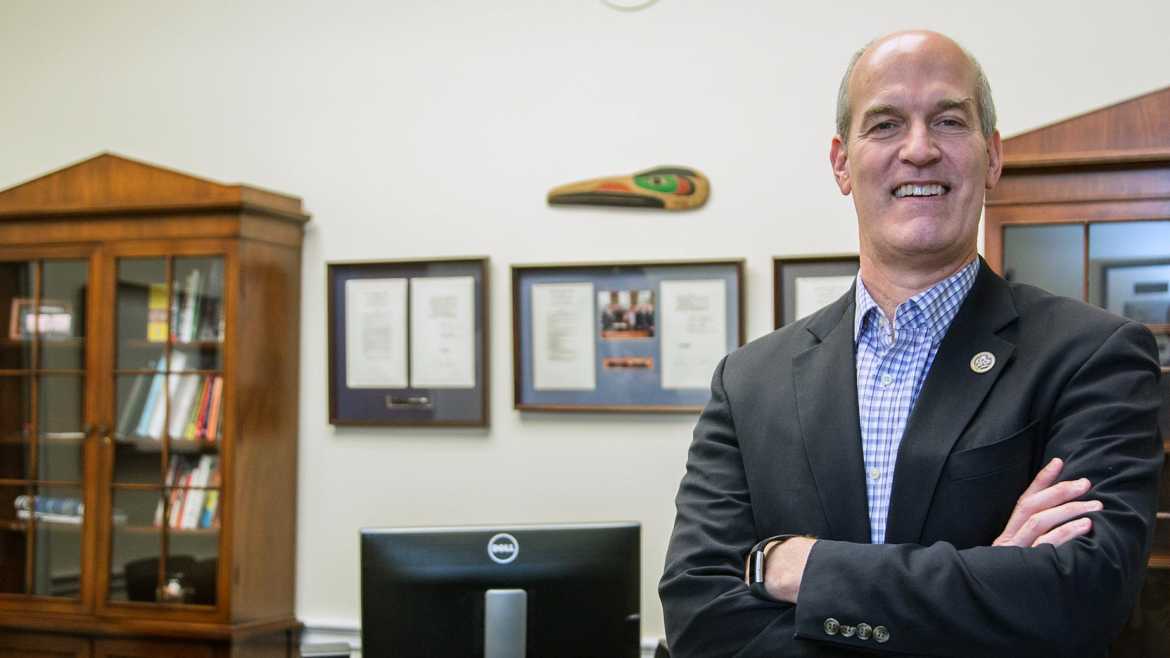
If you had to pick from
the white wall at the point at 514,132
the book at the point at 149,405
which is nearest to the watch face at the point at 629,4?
the white wall at the point at 514,132

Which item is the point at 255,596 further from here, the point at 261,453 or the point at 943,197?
the point at 943,197

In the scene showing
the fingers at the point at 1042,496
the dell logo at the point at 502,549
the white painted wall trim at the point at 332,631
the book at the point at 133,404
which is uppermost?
the book at the point at 133,404

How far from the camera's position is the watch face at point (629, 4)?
12.5 ft

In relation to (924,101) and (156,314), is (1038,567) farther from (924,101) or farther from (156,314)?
(156,314)

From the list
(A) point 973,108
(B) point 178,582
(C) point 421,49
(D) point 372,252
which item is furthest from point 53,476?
(A) point 973,108

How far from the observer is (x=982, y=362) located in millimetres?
1562

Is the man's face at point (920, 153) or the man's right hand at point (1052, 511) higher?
the man's face at point (920, 153)

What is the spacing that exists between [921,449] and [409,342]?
2.66 meters

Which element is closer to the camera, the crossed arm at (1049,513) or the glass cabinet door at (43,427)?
the crossed arm at (1049,513)

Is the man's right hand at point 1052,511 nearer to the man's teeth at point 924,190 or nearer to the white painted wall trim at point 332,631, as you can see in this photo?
the man's teeth at point 924,190

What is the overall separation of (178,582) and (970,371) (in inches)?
117

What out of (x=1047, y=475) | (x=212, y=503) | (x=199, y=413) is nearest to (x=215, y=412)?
(x=199, y=413)

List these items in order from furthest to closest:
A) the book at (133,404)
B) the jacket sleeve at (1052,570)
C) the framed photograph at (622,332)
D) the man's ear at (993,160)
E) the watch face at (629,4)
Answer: the book at (133,404), the watch face at (629,4), the framed photograph at (622,332), the man's ear at (993,160), the jacket sleeve at (1052,570)

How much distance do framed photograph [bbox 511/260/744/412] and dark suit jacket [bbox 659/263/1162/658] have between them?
77.1 inches
